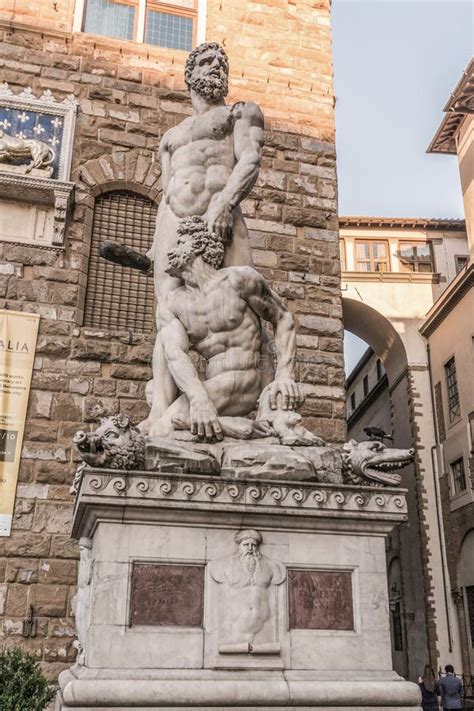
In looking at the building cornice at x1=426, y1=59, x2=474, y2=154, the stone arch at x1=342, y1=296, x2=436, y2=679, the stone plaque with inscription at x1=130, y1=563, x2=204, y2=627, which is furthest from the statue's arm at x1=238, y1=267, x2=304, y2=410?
the building cornice at x1=426, y1=59, x2=474, y2=154

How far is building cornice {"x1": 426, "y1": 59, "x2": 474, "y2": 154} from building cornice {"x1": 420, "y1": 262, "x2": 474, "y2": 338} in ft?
19.4

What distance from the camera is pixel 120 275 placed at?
10.9 m

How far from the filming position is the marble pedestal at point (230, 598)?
4012 mm

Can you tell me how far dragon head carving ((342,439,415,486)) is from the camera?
480cm

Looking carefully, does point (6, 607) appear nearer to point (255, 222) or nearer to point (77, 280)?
point (77, 280)

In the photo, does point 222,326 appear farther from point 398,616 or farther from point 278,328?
point 398,616

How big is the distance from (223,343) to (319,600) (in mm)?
1859

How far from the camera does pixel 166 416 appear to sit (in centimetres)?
520

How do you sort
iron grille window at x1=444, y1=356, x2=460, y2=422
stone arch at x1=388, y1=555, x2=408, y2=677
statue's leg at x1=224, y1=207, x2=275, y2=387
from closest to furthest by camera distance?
statue's leg at x1=224, y1=207, x2=275, y2=387 → iron grille window at x1=444, y1=356, x2=460, y2=422 → stone arch at x1=388, y1=555, x2=408, y2=677

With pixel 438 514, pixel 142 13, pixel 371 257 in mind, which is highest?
pixel 371 257

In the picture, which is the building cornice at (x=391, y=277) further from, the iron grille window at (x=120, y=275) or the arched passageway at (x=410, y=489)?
the iron grille window at (x=120, y=275)

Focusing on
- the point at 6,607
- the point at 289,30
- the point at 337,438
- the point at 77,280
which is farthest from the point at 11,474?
the point at 289,30

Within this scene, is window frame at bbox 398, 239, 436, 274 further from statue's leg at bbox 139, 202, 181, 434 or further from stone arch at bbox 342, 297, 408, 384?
statue's leg at bbox 139, 202, 181, 434

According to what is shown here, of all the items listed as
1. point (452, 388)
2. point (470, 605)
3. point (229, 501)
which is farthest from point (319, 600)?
point (452, 388)
